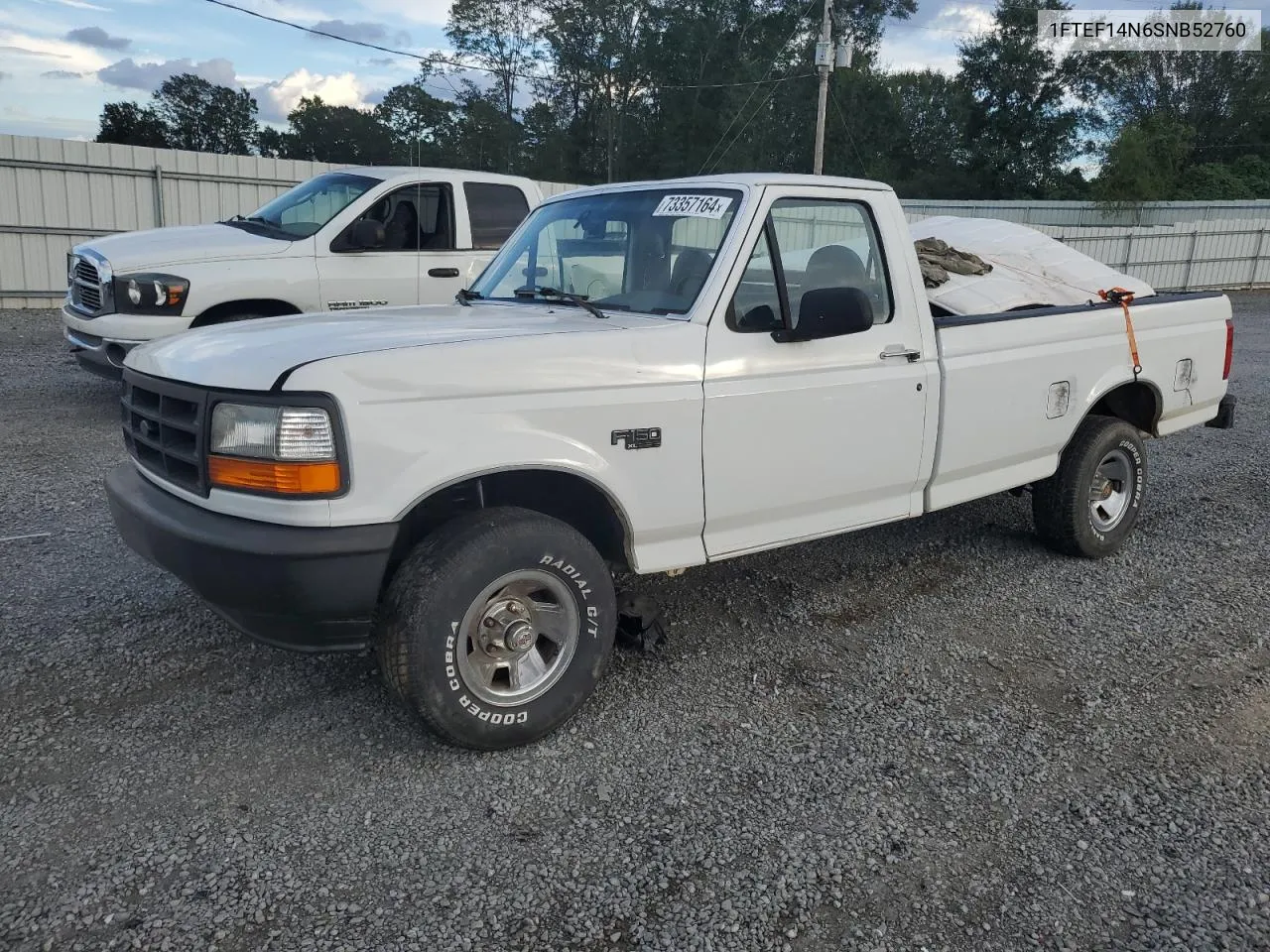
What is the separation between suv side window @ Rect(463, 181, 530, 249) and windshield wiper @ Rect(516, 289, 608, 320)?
15.2 ft

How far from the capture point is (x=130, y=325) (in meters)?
7.49

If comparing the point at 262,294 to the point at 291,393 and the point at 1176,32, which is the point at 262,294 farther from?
the point at 1176,32

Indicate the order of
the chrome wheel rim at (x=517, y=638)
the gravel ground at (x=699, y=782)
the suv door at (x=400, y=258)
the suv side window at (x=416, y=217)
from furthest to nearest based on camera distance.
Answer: the suv side window at (x=416, y=217)
the suv door at (x=400, y=258)
the chrome wheel rim at (x=517, y=638)
the gravel ground at (x=699, y=782)

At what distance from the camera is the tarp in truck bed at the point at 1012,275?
547cm

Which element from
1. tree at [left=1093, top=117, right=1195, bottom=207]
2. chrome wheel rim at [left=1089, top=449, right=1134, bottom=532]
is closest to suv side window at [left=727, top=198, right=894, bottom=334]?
chrome wheel rim at [left=1089, top=449, right=1134, bottom=532]

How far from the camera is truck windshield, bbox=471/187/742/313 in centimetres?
397

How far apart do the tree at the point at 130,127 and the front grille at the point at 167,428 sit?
6148cm

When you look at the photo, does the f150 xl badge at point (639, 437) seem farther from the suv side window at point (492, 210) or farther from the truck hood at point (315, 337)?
the suv side window at point (492, 210)

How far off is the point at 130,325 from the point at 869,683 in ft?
20.6

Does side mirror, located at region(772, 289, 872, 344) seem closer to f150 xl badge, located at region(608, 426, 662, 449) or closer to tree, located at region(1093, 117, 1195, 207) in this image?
f150 xl badge, located at region(608, 426, 662, 449)

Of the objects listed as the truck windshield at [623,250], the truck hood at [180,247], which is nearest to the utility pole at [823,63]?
the truck hood at [180,247]

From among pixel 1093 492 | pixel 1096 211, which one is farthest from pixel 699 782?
pixel 1096 211

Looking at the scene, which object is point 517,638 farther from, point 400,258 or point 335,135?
point 335,135

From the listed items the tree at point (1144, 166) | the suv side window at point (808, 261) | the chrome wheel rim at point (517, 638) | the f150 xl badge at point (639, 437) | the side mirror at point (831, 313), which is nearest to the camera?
the chrome wheel rim at point (517, 638)
